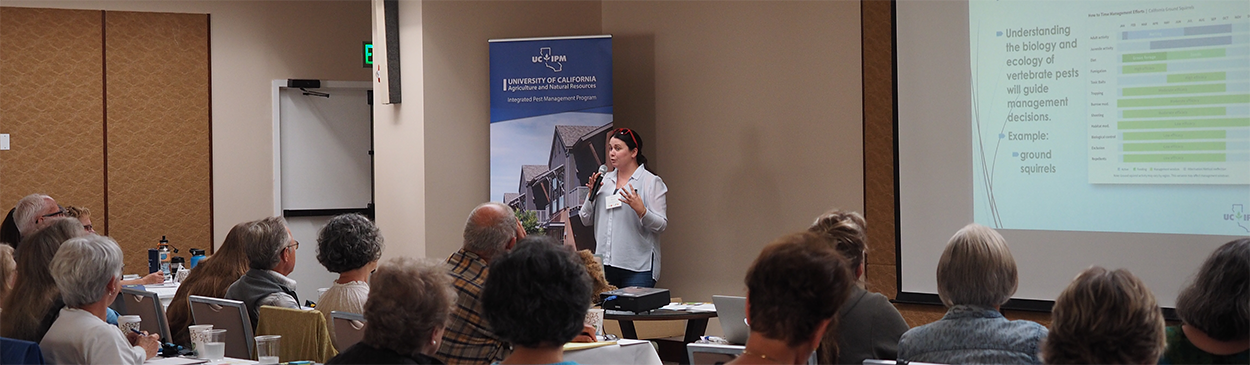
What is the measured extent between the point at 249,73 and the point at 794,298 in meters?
7.79

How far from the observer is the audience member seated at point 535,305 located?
220cm

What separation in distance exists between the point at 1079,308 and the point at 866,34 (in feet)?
14.7

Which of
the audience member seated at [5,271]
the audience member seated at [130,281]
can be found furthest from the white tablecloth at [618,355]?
the audience member seated at [130,281]

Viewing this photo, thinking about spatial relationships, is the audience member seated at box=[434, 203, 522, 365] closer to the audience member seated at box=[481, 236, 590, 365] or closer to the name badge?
the audience member seated at box=[481, 236, 590, 365]

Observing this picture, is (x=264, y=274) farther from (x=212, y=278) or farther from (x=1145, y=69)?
(x=1145, y=69)

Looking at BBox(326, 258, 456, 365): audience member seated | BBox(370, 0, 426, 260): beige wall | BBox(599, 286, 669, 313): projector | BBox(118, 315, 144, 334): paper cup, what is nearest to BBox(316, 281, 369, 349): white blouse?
BBox(118, 315, 144, 334): paper cup

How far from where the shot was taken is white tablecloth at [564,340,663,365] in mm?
3580

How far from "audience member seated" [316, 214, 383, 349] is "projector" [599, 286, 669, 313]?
1145 mm

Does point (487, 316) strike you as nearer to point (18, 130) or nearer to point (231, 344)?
point (231, 344)

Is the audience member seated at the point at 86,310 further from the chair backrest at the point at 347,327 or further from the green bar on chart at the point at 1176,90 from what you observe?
the green bar on chart at the point at 1176,90

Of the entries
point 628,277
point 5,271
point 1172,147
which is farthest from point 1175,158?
point 5,271

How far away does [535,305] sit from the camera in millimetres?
2201

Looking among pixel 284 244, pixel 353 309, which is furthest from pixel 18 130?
pixel 353 309

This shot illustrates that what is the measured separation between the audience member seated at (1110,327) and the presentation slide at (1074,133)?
2890mm
